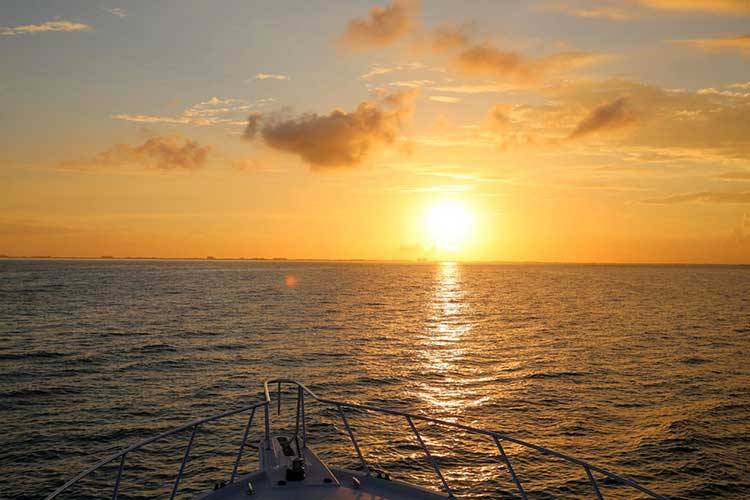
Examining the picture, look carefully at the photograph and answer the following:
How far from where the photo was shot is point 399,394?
115 feet

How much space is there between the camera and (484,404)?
32.9 m

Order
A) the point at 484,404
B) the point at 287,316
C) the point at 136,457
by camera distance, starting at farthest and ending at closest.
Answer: the point at 287,316 → the point at 484,404 → the point at 136,457

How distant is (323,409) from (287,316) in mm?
49312

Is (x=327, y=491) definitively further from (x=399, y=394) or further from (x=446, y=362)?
(x=446, y=362)

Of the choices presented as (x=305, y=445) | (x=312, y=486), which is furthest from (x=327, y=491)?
(x=305, y=445)

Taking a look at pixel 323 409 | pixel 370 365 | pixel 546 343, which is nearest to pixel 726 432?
pixel 323 409

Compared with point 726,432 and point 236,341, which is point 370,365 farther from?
point 726,432

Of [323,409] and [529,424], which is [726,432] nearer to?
[529,424]

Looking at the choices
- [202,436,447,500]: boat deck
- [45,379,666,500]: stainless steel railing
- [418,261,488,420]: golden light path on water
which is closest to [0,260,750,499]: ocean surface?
[418,261,488,420]: golden light path on water

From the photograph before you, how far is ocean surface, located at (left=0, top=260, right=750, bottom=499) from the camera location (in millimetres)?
22438

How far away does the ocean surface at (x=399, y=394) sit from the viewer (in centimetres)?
2244

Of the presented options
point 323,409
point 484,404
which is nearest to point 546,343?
point 484,404

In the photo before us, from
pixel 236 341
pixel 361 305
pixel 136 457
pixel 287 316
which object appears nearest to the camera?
pixel 136 457

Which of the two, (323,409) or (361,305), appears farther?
(361,305)
